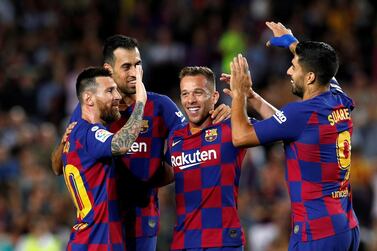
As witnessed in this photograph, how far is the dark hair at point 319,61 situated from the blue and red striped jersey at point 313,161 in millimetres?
183

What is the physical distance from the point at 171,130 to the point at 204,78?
0.68 meters

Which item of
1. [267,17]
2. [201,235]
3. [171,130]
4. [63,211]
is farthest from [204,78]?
[267,17]

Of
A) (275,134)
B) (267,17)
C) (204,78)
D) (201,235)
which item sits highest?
(267,17)

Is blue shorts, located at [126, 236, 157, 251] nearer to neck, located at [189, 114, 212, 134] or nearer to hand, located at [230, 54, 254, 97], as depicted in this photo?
neck, located at [189, 114, 212, 134]

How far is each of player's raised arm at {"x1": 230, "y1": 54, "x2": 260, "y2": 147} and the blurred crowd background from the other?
5.80 meters

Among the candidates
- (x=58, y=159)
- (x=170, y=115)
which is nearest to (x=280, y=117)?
(x=170, y=115)

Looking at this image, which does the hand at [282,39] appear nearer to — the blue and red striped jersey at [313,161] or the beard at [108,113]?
the blue and red striped jersey at [313,161]

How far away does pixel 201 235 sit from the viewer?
8.03m

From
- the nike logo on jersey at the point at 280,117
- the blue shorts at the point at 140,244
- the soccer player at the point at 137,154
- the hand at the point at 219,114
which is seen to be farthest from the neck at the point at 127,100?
the nike logo on jersey at the point at 280,117

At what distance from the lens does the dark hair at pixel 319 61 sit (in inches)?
307

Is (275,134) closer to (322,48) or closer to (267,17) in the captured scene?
(322,48)

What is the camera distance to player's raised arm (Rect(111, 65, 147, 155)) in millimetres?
7766

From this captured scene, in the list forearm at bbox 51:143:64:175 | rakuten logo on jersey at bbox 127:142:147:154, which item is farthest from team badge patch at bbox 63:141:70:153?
rakuten logo on jersey at bbox 127:142:147:154

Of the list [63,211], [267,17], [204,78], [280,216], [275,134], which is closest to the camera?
[275,134]
